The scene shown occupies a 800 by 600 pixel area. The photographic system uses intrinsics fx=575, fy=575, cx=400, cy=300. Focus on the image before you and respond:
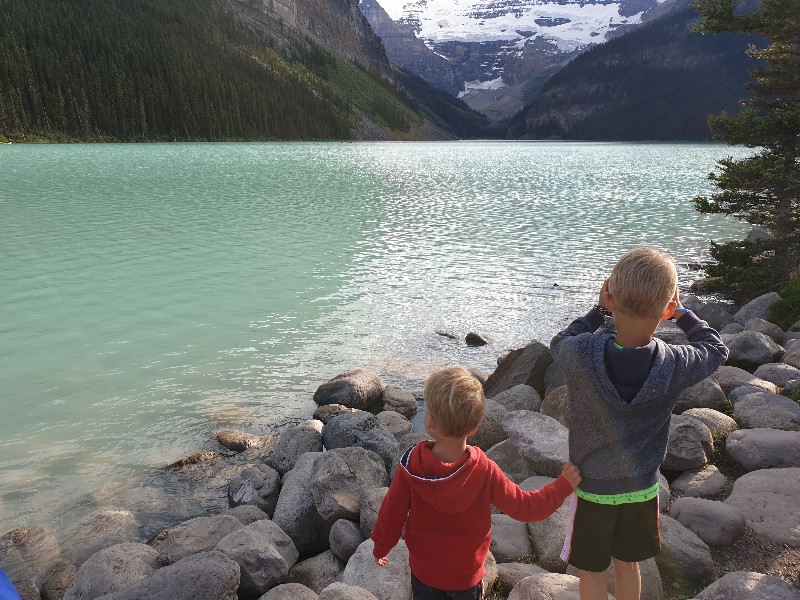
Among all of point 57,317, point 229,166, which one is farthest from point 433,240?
point 229,166

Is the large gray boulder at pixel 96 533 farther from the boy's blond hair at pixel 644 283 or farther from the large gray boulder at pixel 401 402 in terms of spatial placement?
the boy's blond hair at pixel 644 283

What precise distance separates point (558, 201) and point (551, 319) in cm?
3031

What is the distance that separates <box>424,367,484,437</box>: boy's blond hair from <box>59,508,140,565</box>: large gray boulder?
5724 millimetres

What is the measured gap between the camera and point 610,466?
3.64m

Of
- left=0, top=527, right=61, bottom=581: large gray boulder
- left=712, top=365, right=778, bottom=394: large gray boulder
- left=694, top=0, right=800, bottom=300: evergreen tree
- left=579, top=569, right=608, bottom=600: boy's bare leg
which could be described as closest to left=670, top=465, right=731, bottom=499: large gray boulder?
left=712, top=365, right=778, bottom=394: large gray boulder

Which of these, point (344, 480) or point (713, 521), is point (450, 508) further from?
point (344, 480)


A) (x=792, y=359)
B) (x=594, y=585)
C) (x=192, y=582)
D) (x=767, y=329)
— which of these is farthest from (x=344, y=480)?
(x=767, y=329)

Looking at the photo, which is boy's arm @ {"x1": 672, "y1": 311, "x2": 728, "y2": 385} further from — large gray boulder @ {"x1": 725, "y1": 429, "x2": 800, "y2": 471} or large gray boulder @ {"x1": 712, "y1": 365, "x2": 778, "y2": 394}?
large gray boulder @ {"x1": 712, "y1": 365, "x2": 778, "y2": 394}

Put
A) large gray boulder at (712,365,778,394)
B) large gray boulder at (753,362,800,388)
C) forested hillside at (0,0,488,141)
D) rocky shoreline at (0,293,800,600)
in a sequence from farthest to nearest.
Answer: forested hillside at (0,0,488,141), large gray boulder at (753,362,800,388), large gray boulder at (712,365,778,394), rocky shoreline at (0,293,800,600)

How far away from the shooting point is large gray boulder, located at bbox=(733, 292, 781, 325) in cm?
1391

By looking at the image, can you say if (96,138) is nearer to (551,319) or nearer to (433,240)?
(433,240)

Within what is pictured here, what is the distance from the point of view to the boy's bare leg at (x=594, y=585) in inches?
153

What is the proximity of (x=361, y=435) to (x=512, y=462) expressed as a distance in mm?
2323

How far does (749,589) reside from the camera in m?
4.09
